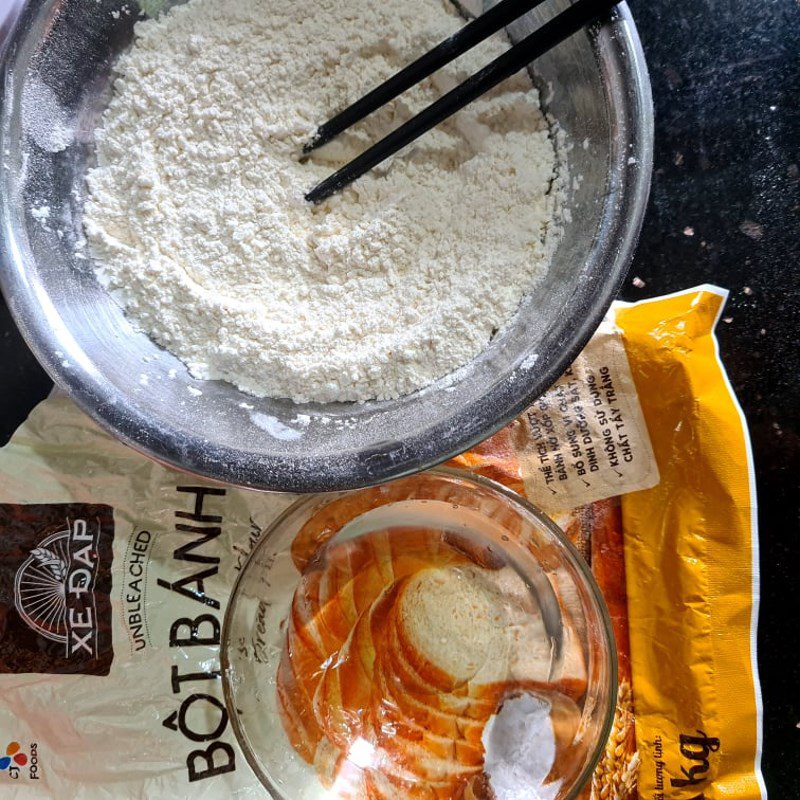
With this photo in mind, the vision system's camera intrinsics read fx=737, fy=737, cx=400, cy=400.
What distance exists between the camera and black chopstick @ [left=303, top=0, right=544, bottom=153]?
651 mm

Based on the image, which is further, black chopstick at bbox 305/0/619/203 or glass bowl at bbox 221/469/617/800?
glass bowl at bbox 221/469/617/800

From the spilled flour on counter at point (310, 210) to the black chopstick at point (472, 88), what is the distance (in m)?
0.02

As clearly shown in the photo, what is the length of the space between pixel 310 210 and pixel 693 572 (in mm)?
604

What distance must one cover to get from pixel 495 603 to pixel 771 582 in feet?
1.16

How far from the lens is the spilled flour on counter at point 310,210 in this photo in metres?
0.70

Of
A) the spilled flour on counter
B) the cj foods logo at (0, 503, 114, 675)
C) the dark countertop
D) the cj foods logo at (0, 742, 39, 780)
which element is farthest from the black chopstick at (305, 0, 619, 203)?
the cj foods logo at (0, 742, 39, 780)

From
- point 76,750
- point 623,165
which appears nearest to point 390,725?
point 76,750

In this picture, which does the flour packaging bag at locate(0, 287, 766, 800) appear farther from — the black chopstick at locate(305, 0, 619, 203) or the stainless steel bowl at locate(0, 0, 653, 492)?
the black chopstick at locate(305, 0, 619, 203)

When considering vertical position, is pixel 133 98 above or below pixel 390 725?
above

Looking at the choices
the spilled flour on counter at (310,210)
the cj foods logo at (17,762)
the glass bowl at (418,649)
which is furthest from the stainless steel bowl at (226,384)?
the cj foods logo at (17,762)

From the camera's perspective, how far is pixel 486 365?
69cm

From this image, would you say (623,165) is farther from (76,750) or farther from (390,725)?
(76,750)

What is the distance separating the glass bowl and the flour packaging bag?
0.09 metres

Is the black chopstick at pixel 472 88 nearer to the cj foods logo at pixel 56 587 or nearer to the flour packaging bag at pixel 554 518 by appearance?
the flour packaging bag at pixel 554 518
